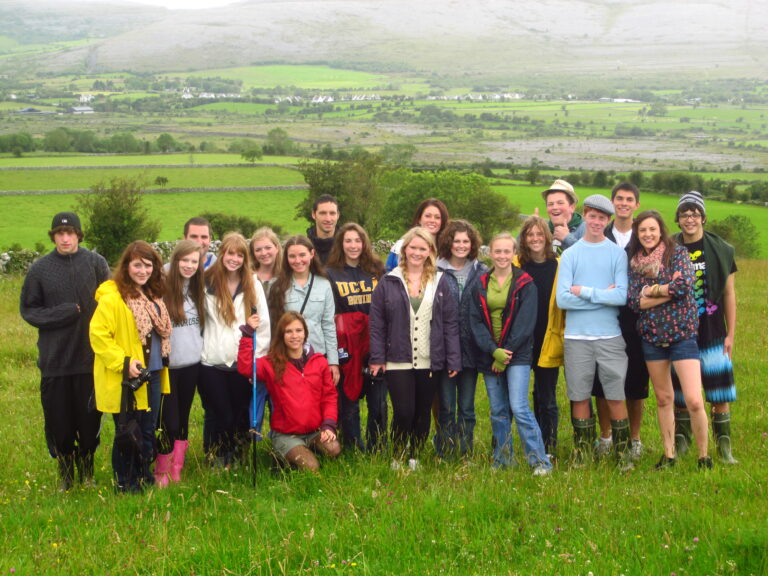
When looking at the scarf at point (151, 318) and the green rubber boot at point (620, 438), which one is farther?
the green rubber boot at point (620, 438)

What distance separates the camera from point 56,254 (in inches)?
265

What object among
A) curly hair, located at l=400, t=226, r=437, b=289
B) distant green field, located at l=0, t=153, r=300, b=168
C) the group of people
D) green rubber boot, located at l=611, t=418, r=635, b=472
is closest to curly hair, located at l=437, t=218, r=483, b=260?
the group of people

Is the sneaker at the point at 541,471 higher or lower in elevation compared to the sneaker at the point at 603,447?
higher

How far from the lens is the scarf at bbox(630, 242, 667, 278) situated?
21.2ft

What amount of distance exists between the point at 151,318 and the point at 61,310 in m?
0.83

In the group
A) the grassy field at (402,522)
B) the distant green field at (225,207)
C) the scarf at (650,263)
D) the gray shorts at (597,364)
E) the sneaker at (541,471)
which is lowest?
the distant green field at (225,207)

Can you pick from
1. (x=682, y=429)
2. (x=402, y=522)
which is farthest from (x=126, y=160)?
(x=402, y=522)

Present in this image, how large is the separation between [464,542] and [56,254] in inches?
164

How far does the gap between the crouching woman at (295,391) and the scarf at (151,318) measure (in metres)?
0.63

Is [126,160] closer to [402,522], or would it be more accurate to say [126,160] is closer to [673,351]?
[673,351]

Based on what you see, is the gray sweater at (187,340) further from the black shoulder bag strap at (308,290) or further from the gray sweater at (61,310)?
the black shoulder bag strap at (308,290)

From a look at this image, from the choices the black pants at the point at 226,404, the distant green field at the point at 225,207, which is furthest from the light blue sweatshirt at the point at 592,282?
the distant green field at the point at 225,207

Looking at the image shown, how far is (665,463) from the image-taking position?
673cm

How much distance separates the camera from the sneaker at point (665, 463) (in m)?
6.67
